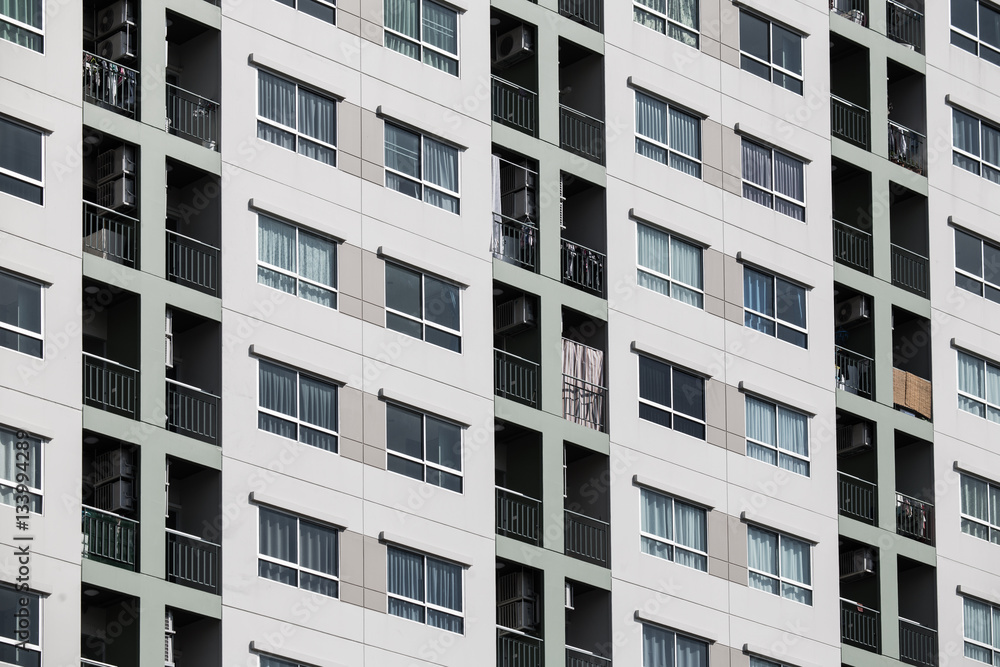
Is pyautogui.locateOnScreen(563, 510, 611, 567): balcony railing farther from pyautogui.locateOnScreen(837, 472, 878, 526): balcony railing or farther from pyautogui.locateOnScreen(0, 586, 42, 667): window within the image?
pyautogui.locateOnScreen(0, 586, 42, 667): window

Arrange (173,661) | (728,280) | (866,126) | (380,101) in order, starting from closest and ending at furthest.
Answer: (173,661), (380,101), (728,280), (866,126)

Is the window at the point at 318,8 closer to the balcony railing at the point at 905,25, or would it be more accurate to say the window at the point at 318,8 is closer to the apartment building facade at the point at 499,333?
the apartment building facade at the point at 499,333

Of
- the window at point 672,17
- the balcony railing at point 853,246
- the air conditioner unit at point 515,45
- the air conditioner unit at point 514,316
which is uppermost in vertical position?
the window at point 672,17

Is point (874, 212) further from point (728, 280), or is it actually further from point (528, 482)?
point (528, 482)

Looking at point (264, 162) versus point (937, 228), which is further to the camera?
point (937, 228)

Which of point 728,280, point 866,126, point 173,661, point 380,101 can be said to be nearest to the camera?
point 173,661

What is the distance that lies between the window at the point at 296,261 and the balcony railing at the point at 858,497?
16.1m

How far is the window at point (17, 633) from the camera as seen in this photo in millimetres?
55156

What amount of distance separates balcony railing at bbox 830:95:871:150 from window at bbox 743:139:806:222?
2.27 metres

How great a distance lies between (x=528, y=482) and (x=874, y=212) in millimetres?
14702

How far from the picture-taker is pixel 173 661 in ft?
192

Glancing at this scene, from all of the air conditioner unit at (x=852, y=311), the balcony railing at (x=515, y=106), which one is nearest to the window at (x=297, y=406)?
the balcony railing at (x=515, y=106)

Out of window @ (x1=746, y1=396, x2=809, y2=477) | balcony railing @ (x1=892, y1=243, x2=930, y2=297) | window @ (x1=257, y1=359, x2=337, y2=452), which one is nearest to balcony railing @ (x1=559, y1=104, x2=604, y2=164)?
window @ (x1=746, y1=396, x2=809, y2=477)

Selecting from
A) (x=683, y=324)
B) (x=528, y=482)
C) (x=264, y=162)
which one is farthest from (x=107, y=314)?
(x=683, y=324)
